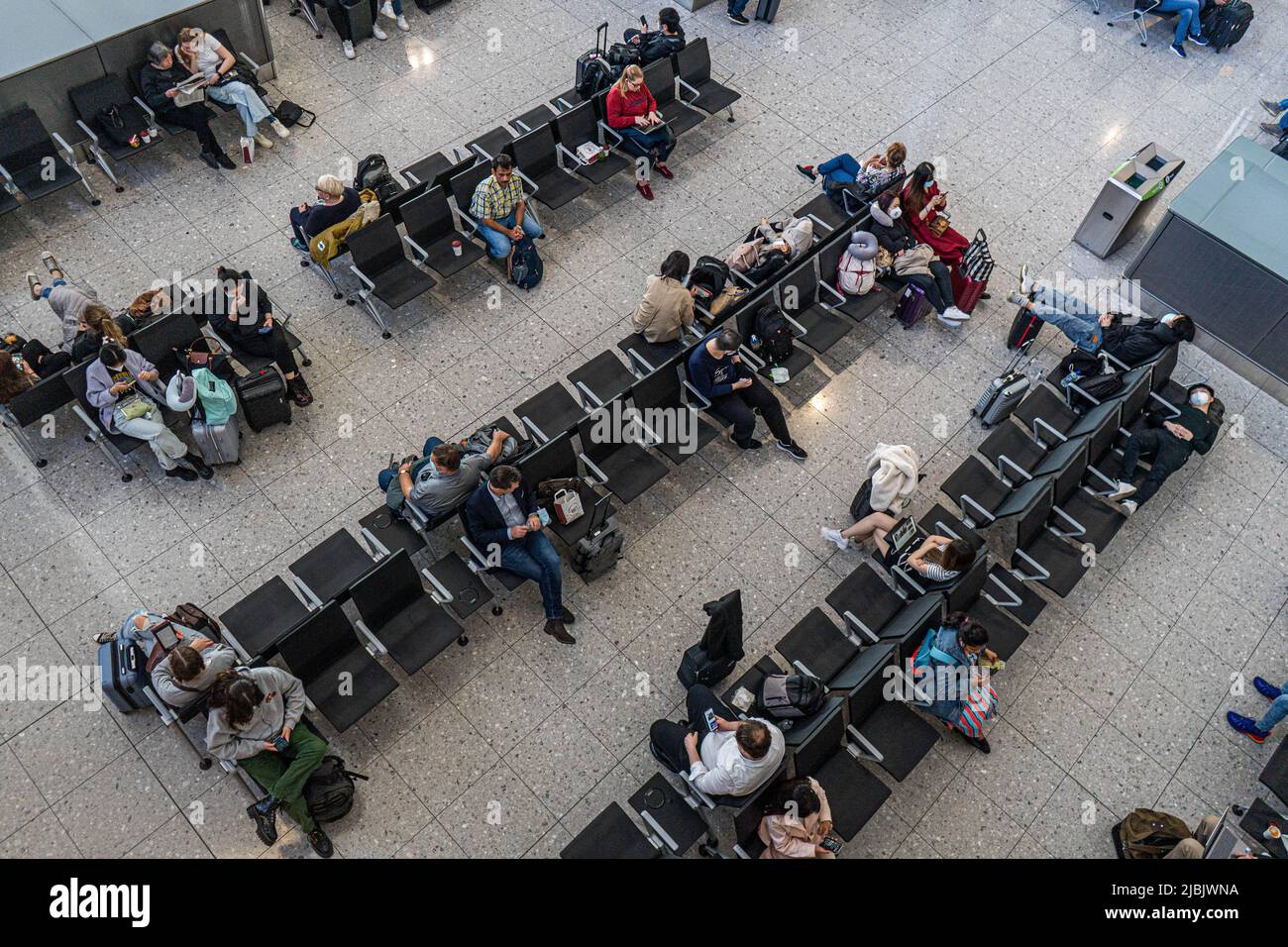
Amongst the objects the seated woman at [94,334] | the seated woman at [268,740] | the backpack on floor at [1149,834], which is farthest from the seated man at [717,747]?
the seated woman at [94,334]

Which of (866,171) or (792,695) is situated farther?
(866,171)

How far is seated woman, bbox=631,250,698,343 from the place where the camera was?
7.81 meters

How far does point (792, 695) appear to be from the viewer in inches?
238

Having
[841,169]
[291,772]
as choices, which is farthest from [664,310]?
[291,772]

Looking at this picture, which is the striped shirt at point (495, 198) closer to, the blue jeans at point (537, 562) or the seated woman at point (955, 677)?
the blue jeans at point (537, 562)

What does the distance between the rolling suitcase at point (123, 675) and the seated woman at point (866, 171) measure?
7.22 m

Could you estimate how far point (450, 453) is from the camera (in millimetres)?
6410

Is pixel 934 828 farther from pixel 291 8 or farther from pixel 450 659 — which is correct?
pixel 291 8

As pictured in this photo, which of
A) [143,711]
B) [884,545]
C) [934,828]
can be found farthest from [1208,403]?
[143,711]

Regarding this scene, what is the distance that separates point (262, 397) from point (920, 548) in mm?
5175

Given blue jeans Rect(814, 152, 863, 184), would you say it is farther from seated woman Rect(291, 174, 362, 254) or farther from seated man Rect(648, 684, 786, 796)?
seated man Rect(648, 684, 786, 796)

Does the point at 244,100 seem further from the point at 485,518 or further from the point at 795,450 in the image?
the point at 795,450

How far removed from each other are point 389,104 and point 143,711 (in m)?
6.85

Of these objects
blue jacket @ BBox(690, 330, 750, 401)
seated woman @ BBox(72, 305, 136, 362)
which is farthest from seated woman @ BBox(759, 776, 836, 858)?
seated woman @ BBox(72, 305, 136, 362)
